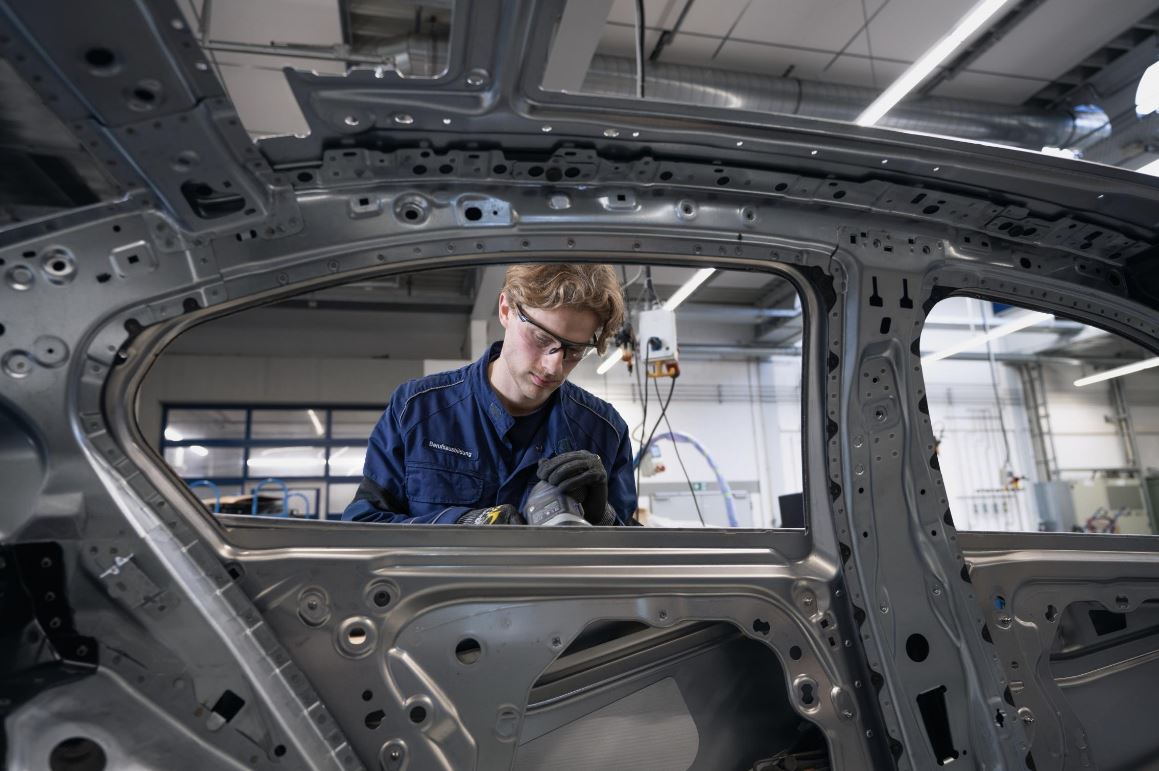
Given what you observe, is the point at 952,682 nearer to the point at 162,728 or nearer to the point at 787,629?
the point at 787,629

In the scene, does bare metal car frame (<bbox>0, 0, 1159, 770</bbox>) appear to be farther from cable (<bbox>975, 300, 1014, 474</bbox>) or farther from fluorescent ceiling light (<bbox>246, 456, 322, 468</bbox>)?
cable (<bbox>975, 300, 1014, 474</bbox>)

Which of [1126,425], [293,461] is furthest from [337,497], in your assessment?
[1126,425]

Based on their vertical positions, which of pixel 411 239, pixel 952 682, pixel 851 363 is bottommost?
pixel 952 682

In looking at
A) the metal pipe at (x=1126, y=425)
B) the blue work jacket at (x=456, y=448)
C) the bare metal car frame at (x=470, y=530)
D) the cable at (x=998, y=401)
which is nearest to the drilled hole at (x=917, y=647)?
the bare metal car frame at (x=470, y=530)

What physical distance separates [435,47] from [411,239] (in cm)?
407

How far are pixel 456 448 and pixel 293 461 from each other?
8.78m

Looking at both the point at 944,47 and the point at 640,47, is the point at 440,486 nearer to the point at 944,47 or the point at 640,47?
the point at 640,47

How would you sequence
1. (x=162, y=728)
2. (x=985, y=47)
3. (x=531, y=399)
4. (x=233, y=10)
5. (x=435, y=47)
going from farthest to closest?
(x=985, y=47)
(x=435, y=47)
(x=233, y=10)
(x=531, y=399)
(x=162, y=728)

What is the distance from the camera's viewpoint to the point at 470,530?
4.70 feet

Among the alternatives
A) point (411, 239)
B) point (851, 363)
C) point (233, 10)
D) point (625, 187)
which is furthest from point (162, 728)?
point (233, 10)

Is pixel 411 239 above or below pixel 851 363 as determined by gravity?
above

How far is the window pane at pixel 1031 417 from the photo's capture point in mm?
11734

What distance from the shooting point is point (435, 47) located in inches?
190

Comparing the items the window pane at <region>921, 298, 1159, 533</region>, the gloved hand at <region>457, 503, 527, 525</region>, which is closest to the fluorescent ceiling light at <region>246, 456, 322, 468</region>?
the gloved hand at <region>457, 503, 527, 525</region>
